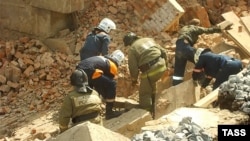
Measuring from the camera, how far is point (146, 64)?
27.0 ft

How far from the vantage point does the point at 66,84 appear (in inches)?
382

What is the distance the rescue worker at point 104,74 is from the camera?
7852 millimetres

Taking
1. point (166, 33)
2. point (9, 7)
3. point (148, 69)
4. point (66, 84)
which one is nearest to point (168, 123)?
point (148, 69)

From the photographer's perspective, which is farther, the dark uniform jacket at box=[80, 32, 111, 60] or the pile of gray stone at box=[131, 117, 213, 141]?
the dark uniform jacket at box=[80, 32, 111, 60]

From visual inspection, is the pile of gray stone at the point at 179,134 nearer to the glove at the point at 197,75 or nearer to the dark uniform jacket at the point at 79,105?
the dark uniform jacket at the point at 79,105

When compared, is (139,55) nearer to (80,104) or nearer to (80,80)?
(80,80)

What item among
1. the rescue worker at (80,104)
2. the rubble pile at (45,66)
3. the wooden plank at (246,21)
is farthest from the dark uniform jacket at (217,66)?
the rescue worker at (80,104)

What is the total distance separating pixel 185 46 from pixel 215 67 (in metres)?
0.72

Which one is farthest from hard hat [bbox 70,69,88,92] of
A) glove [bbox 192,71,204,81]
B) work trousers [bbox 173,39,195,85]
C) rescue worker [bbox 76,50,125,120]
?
work trousers [bbox 173,39,195,85]

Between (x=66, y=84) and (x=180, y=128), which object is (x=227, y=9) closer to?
(x=66, y=84)

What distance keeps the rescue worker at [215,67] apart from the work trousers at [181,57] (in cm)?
26

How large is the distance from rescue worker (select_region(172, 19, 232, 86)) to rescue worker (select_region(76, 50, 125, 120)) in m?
1.28

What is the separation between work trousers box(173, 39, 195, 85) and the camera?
29.5 feet

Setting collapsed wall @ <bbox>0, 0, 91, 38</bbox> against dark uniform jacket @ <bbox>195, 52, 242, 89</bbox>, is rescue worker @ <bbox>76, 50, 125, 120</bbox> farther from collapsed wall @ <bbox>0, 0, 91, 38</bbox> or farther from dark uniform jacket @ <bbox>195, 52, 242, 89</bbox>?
collapsed wall @ <bbox>0, 0, 91, 38</bbox>
